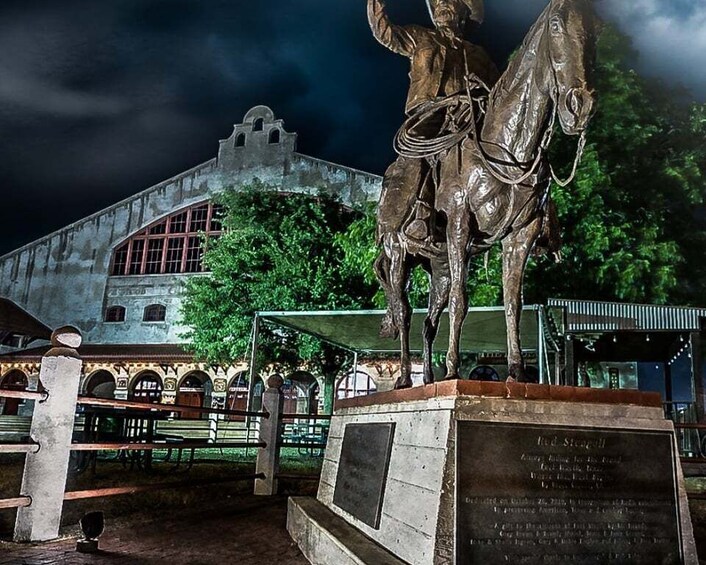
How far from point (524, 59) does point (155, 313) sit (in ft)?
83.8

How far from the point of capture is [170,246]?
28000 millimetres

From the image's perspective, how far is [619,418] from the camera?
337cm

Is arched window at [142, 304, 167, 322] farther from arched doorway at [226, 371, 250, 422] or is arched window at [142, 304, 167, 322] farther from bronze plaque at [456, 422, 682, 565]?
bronze plaque at [456, 422, 682, 565]

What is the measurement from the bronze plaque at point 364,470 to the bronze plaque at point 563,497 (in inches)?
29.8

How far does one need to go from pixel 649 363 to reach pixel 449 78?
15965mm

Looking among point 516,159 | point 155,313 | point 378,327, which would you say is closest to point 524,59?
point 516,159

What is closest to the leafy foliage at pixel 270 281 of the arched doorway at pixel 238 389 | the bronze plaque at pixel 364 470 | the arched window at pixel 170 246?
the arched doorway at pixel 238 389

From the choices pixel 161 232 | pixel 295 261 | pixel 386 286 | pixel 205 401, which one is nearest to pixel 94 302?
pixel 161 232

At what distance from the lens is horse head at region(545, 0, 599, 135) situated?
138 inches

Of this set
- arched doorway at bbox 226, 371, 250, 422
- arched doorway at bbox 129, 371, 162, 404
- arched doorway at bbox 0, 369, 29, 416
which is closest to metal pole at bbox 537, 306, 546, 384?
arched doorway at bbox 226, 371, 250, 422

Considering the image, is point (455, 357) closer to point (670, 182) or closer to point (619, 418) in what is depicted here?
point (619, 418)

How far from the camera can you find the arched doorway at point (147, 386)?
24891 mm

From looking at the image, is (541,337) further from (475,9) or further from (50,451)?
(50,451)

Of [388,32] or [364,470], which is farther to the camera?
[388,32]
